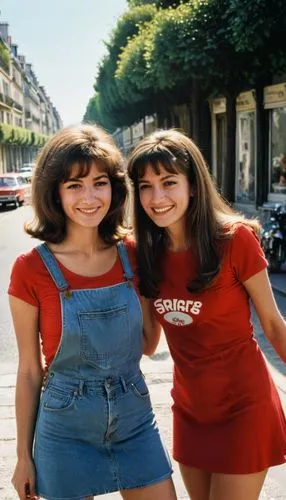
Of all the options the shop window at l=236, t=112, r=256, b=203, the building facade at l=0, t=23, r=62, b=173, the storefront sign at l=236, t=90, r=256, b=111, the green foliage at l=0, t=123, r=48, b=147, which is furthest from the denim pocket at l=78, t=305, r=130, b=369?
the building facade at l=0, t=23, r=62, b=173

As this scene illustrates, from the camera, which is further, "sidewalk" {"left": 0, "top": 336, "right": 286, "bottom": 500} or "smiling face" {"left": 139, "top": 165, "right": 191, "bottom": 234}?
"sidewalk" {"left": 0, "top": 336, "right": 286, "bottom": 500}

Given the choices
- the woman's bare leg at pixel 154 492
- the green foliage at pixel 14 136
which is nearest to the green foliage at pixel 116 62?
the green foliage at pixel 14 136

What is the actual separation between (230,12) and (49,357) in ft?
39.8

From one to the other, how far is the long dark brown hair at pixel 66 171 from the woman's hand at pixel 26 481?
0.75 metres

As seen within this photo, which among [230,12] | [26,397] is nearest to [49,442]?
[26,397]

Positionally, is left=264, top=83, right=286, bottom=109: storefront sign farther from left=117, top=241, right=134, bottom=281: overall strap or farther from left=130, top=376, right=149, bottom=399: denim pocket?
left=130, top=376, right=149, bottom=399: denim pocket

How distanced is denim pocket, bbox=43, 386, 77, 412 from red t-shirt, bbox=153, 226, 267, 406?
0.44 metres

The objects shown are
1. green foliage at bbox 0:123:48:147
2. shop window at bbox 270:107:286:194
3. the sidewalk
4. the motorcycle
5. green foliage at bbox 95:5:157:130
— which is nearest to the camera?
the sidewalk

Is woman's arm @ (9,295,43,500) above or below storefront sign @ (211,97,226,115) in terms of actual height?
below

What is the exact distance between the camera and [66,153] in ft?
6.56

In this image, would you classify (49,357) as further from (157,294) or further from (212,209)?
(212,209)

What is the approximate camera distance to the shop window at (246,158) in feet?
61.7

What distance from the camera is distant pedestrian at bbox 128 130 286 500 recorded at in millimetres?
2016

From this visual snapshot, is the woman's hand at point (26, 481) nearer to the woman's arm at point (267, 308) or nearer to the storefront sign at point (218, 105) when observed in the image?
the woman's arm at point (267, 308)
